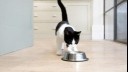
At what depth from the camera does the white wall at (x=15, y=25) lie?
6.06 ft

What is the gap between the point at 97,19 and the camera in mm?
4547

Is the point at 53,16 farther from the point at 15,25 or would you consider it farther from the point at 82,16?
the point at 15,25

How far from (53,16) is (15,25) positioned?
2.44m

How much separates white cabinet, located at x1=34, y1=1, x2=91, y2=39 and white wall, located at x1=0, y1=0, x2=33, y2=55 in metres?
1.90

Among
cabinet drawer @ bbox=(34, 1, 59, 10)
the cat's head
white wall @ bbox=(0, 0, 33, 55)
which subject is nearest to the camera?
the cat's head

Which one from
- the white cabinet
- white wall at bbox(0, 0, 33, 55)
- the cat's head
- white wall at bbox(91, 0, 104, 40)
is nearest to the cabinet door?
the white cabinet

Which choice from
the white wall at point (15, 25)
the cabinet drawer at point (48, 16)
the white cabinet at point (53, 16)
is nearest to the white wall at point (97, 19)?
the white cabinet at point (53, 16)

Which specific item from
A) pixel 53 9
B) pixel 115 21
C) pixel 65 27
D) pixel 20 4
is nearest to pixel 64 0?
pixel 53 9

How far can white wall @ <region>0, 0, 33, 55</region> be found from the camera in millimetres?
1847

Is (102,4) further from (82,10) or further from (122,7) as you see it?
(122,7)

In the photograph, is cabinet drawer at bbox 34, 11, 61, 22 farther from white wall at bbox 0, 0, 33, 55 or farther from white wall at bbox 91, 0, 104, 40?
white wall at bbox 0, 0, 33, 55

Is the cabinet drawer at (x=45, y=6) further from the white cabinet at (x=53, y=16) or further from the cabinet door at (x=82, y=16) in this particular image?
the cabinet door at (x=82, y=16)

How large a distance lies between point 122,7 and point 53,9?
1771 mm

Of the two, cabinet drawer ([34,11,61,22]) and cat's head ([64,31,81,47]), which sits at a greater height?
cat's head ([64,31,81,47])
